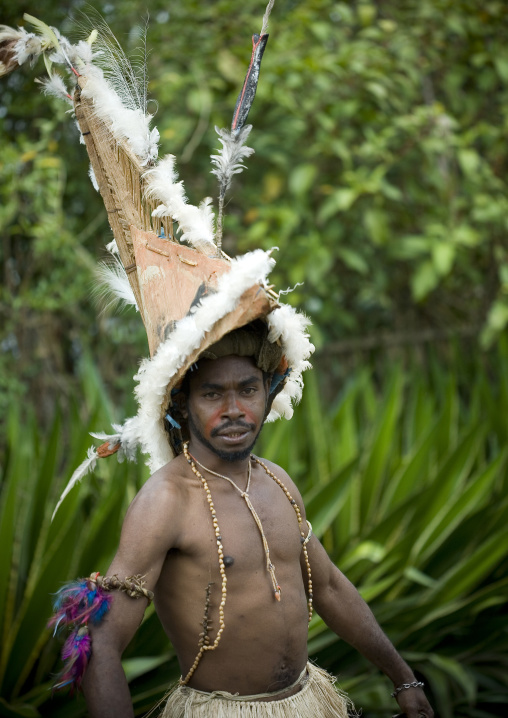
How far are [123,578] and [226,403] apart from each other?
0.41m

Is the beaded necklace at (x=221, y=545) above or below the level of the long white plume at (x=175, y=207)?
below

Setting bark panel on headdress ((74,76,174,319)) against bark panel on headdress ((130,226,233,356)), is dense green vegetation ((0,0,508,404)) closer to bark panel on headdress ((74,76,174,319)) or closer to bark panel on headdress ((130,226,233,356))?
bark panel on headdress ((74,76,174,319))

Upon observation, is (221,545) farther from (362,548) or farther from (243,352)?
(362,548)

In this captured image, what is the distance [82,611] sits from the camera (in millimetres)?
1536

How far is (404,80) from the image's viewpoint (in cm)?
448

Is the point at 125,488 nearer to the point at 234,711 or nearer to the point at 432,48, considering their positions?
the point at 234,711

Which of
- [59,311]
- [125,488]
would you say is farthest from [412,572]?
[59,311]

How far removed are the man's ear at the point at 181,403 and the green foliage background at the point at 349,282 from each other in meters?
1.01

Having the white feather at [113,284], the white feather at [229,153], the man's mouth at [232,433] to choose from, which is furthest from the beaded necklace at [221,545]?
the white feather at [229,153]

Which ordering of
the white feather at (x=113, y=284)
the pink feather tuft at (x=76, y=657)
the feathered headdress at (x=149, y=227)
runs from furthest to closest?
the white feather at (x=113, y=284) < the feathered headdress at (x=149, y=227) < the pink feather tuft at (x=76, y=657)

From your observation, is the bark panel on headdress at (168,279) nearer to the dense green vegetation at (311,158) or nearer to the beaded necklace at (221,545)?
the beaded necklace at (221,545)

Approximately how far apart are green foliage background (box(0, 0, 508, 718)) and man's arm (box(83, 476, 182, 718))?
3.61 ft

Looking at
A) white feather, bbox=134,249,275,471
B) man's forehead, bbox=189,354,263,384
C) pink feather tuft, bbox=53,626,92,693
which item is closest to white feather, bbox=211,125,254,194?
white feather, bbox=134,249,275,471

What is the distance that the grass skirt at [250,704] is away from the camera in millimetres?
1699
